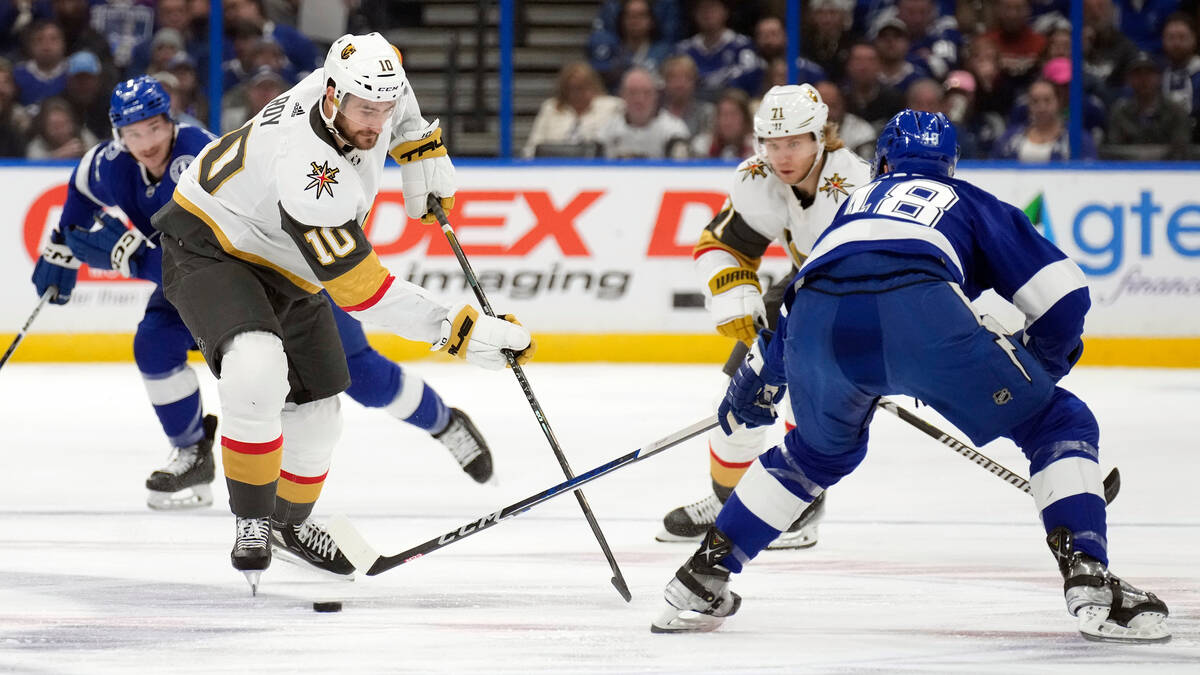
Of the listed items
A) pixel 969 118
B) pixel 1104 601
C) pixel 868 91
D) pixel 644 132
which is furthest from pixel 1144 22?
pixel 1104 601

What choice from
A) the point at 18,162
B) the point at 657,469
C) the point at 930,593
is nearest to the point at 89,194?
the point at 657,469

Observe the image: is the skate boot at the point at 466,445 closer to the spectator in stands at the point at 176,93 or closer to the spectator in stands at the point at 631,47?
the spectator in stands at the point at 631,47

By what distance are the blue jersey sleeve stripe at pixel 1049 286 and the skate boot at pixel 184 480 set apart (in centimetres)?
240

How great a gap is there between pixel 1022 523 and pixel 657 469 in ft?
4.04

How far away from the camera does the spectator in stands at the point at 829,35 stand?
7.66 m

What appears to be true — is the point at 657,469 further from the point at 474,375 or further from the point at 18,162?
the point at 18,162

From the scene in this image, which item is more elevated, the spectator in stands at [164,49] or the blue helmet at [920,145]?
the blue helmet at [920,145]

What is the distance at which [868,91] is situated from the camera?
25.1ft

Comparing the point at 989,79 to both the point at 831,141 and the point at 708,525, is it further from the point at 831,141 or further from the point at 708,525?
the point at 708,525

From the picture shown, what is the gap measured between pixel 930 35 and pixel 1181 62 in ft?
3.74

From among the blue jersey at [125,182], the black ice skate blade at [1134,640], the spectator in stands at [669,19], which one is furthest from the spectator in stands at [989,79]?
the black ice skate blade at [1134,640]

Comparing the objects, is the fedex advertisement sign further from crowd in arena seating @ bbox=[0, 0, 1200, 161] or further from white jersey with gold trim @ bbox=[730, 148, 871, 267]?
white jersey with gold trim @ bbox=[730, 148, 871, 267]

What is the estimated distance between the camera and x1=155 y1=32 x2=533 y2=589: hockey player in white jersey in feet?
10.3

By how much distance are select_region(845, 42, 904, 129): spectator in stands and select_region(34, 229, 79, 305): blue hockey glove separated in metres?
4.07
